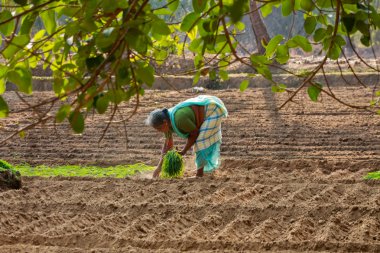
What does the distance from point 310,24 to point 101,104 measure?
130cm

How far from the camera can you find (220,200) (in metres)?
7.93

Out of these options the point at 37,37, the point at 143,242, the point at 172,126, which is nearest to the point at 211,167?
the point at 172,126

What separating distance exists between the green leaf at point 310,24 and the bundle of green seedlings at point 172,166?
5871mm

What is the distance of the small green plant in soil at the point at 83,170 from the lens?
34.7 feet

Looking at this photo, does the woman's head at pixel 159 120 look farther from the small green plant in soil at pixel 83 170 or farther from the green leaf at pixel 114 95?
the green leaf at pixel 114 95

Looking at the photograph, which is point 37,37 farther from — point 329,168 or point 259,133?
point 259,133

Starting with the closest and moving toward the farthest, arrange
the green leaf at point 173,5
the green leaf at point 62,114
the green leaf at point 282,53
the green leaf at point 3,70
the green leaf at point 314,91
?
the green leaf at point 62,114 < the green leaf at point 3,70 < the green leaf at point 314,91 < the green leaf at point 173,5 < the green leaf at point 282,53

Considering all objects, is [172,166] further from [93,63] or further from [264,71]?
[93,63]

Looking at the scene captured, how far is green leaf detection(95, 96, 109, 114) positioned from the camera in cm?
302

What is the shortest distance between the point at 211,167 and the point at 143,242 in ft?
12.5

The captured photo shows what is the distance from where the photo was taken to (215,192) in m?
8.16

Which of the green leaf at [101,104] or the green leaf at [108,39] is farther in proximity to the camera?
the green leaf at [101,104]

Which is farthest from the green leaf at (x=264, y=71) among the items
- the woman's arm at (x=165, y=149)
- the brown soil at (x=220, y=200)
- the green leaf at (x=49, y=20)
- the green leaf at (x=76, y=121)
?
the woman's arm at (x=165, y=149)

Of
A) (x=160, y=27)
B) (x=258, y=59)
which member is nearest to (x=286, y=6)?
(x=258, y=59)
